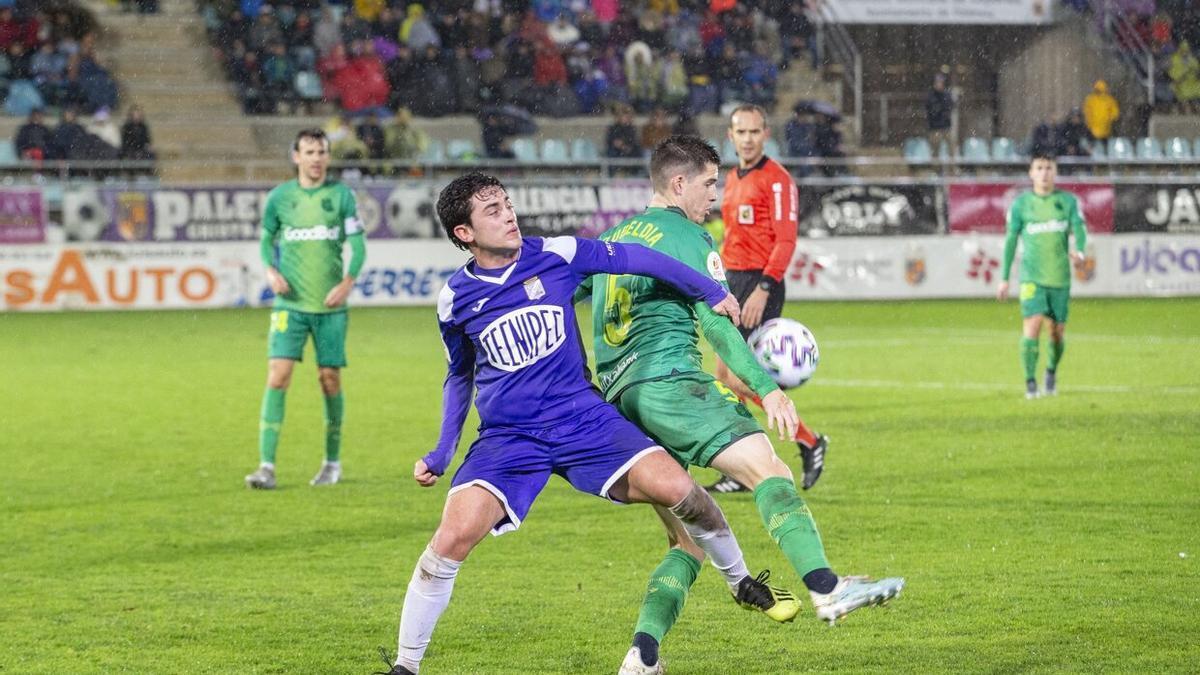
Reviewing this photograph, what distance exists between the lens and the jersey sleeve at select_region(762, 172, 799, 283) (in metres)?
9.28

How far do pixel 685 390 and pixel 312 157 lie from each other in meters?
5.18

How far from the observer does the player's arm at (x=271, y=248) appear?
9727mm

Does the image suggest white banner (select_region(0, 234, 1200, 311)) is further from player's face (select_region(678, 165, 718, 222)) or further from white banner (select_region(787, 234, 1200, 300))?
player's face (select_region(678, 165, 718, 222))

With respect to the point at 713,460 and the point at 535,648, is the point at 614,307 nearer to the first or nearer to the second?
the point at 713,460

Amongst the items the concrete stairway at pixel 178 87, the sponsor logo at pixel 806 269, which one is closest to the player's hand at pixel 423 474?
the sponsor logo at pixel 806 269

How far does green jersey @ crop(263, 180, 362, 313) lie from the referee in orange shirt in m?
2.33

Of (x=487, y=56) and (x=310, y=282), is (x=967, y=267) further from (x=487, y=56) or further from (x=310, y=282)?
(x=310, y=282)

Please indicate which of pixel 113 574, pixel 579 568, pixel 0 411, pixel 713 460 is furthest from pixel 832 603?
pixel 0 411

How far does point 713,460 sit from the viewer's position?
507cm

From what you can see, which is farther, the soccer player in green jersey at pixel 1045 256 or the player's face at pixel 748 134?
the soccer player in green jersey at pixel 1045 256

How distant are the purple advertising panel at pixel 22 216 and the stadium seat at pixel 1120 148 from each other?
18.0m

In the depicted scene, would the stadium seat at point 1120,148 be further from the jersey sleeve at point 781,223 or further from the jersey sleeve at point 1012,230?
the jersey sleeve at point 781,223

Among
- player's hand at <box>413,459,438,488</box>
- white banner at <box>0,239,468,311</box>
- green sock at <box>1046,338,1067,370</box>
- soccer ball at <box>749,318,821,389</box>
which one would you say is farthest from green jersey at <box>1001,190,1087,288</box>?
white banner at <box>0,239,468,311</box>

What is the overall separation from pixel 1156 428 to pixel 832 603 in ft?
25.5
